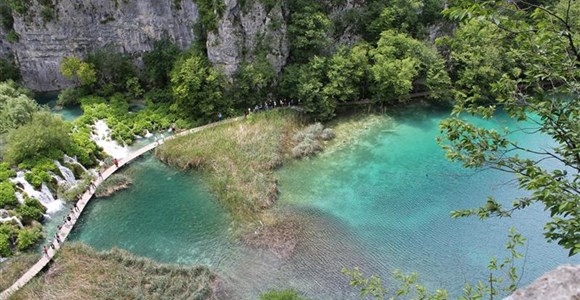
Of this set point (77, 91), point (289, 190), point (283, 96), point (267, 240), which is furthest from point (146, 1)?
point (267, 240)

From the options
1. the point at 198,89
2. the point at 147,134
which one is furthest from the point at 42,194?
the point at 198,89

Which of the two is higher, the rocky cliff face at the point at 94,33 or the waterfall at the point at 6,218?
the rocky cliff face at the point at 94,33

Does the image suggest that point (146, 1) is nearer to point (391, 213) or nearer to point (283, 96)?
point (283, 96)

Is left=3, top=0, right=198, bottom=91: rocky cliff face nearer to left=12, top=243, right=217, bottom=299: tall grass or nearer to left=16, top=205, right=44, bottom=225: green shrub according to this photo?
left=16, top=205, right=44, bottom=225: green shrub

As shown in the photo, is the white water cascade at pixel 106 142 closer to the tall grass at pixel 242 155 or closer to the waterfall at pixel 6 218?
the tall grass at pixel 242 155

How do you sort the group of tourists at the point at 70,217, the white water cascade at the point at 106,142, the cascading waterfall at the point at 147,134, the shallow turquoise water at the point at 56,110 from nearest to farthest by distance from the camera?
the group of tourists at the point at 70,217 → the white water cascade at the point at 106,142 → the cascading waterfall at the point at 147,134 → the shallow turquoise water at the point at 56,110

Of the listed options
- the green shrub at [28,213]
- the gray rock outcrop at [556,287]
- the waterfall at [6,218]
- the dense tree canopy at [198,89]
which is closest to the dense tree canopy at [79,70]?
the dense tree canopy at [198,89]

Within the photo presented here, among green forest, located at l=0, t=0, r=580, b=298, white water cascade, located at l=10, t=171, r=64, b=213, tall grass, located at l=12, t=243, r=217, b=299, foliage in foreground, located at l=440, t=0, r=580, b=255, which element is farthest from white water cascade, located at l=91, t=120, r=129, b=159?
foliage in foreground, located at l=440, t=0, r=580, b=255

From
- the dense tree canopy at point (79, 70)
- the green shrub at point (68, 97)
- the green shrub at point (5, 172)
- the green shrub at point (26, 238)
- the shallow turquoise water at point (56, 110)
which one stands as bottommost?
the green shrub at point (26, 238)
